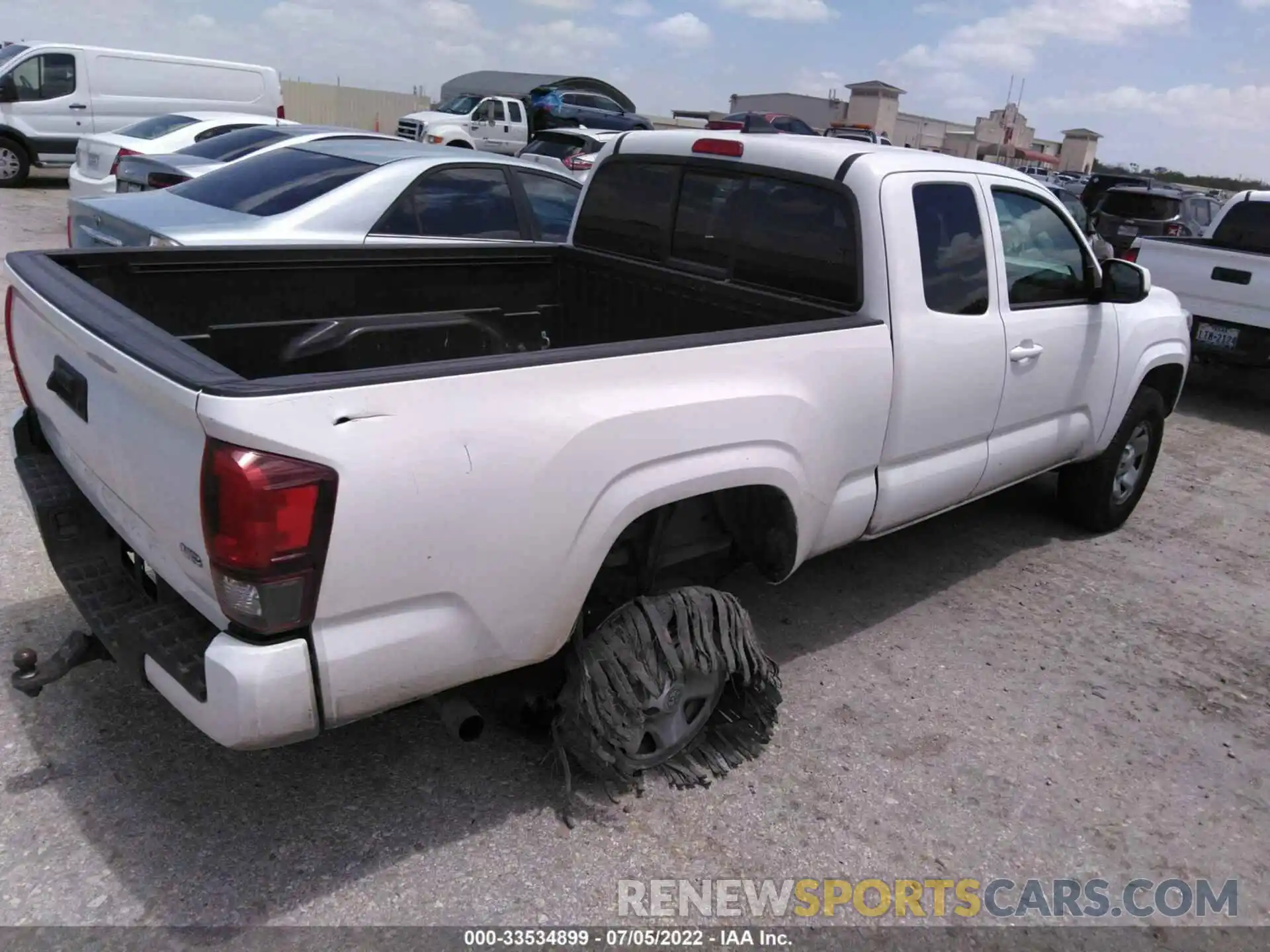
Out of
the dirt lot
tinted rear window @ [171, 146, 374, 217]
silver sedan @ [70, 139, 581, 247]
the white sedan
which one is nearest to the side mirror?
the dirt lot

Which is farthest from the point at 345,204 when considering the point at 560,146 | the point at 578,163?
the point at 560,146

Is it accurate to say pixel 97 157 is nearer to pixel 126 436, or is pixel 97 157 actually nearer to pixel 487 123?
pixel 126 436

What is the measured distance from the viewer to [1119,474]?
5371mm

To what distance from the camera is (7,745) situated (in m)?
2.98

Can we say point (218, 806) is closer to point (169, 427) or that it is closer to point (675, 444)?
point (169, 427)

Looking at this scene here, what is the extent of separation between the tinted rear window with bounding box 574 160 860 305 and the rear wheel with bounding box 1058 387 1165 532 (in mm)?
2314

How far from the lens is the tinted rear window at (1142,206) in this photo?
1286 cm

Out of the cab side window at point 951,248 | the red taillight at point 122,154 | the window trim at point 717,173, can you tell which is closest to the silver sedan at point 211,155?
the red taillight at point 122,154

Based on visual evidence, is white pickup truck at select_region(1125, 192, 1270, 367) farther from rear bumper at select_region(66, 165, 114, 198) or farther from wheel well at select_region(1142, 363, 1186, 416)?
rear bumper at select_region(66, 165, 114, 198)

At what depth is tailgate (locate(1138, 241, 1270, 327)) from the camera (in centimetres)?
790

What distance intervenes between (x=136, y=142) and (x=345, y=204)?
6.95 metres

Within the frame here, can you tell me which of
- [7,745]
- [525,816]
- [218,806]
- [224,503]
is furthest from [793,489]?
[7,745]

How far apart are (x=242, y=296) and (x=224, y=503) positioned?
6.11ft

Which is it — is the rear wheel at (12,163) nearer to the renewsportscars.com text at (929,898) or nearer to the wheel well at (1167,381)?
the wheel well at (1167,381)
